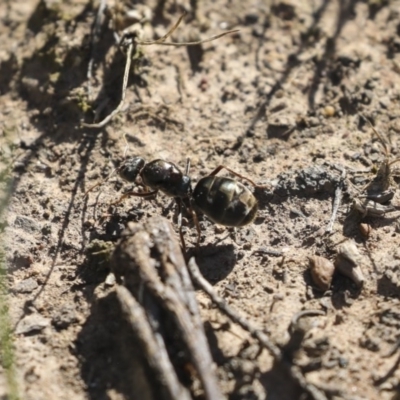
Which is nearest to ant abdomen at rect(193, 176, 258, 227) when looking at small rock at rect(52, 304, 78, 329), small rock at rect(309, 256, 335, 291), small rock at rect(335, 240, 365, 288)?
small rock at rect(309, 256, 335, 291)

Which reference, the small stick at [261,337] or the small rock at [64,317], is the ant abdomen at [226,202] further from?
the small rock at [64,317]

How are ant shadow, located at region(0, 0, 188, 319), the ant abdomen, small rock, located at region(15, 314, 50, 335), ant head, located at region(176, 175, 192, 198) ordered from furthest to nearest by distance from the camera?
ant shadow, located at region(0, 0, 188, 319) → ant head, located at region(176, 175, 192, 198) → the ant abdomen → small rock, located at region(15, 314, 50, 335)

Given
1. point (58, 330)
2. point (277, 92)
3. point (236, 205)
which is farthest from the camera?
point (277, 92)

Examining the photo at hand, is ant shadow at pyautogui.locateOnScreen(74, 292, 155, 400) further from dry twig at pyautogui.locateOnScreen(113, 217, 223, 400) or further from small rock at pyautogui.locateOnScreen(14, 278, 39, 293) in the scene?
small rock at pyautogui.locateOnScreen(14, 278, 39, 293)

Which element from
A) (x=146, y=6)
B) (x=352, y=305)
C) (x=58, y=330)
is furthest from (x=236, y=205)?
(x=146, y=6)

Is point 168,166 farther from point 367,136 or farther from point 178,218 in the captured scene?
point 367,136

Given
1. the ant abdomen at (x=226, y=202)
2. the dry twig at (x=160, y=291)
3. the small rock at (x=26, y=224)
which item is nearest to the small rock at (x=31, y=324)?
the dry twig at (x=160, y=291)
